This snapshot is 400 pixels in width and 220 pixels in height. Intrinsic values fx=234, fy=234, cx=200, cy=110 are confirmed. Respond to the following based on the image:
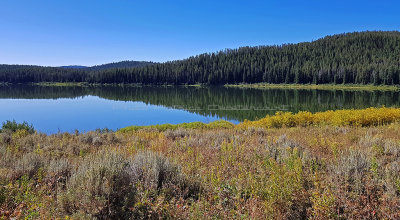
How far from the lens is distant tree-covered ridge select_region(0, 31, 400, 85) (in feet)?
372

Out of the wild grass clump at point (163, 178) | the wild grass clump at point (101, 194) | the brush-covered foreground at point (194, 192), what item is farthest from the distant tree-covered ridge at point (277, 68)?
the wild grass clump at point (101, 194)

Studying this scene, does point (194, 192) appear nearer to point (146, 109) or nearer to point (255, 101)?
point (146, 109)

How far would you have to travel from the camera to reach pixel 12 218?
309 cm

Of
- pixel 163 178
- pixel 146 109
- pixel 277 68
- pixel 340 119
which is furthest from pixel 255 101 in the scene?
pixel 277 68

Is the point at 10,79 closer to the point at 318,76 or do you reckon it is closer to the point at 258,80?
the point at 258,80

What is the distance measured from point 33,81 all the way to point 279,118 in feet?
620

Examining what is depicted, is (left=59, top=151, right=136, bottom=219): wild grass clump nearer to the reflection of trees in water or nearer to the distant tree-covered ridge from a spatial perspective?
the reflection of trees in water

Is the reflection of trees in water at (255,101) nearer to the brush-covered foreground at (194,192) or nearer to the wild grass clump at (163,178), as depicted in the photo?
the brush-covered foreground at (194,192)

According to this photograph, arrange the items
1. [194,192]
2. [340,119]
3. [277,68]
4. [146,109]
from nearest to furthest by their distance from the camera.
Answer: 1. [194,192]
2. [340,119]
3. [146,109]
4. [277,68]

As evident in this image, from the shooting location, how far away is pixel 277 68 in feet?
417

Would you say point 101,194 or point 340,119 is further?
point 340,119

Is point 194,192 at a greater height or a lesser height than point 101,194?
lesser

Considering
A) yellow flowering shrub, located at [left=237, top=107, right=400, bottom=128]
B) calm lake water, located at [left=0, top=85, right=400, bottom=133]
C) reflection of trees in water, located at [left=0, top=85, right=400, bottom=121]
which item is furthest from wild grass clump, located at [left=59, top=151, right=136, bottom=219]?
reflection of trees in water, located at [left=0, top=85, right=400, bottom=121]

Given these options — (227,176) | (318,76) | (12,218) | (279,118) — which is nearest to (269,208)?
(227,176)
